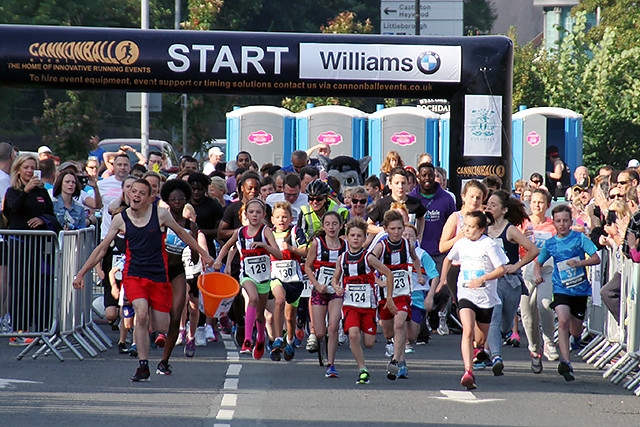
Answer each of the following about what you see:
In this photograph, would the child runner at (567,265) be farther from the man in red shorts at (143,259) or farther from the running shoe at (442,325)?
the running shoe at (442,325)

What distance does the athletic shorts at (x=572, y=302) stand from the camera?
43.3 feet

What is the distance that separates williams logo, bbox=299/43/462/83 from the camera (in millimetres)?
18578

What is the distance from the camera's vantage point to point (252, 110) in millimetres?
31469

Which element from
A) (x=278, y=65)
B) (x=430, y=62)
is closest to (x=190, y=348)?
(x=278, y=65)

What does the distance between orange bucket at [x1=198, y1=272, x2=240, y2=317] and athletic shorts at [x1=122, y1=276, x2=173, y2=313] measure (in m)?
1.26

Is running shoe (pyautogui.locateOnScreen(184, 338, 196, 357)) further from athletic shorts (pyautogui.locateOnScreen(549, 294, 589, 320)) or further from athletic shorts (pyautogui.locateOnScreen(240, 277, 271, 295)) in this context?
athletic shorts (pyautogui.locateOnScreen(549, 294, 589, 320))

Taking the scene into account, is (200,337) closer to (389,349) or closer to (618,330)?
(389,349)

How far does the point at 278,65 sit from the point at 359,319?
21.4 ft

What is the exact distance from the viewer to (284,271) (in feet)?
46.8

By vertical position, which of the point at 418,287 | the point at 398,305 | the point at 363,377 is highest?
the point at 418,287

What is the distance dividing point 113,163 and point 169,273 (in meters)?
5.81

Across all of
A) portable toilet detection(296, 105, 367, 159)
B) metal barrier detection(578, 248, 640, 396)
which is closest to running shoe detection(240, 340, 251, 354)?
metal barrier detection(578, 248, 640, 396)

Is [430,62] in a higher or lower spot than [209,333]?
higher

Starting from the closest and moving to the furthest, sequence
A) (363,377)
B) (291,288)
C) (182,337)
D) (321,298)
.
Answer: (363,377)
(321,298)
(291,288)
(182,337)
